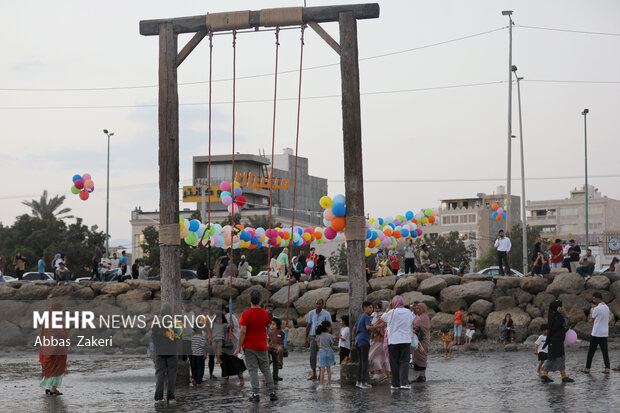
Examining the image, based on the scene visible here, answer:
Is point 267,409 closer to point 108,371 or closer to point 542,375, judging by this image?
point 542,375

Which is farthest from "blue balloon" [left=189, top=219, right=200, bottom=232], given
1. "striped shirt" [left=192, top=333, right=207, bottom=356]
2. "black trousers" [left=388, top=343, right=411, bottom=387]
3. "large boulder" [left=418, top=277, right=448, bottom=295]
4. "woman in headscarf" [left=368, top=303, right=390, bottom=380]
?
"black trousers" [left=388, top=343, right=411, bottom=387]

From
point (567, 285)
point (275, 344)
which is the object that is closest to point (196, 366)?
point (275, 344)

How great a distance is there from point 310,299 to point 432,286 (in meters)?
4.62

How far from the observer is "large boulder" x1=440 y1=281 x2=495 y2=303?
3075 cm

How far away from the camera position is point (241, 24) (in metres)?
16.3

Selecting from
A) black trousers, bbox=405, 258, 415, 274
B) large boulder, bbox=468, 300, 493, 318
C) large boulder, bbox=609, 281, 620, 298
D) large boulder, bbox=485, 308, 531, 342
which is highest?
black trousers, bbox=405, 258, 415, 274

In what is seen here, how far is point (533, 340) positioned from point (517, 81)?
3032cm

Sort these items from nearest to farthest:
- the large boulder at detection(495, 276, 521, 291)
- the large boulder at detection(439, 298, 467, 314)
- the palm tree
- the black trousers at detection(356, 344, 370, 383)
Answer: the black trousers at detection(356, 344, 370, 383) → the large boulder at detection(439, 298, 467, 314) → the large boulder at detection(495, 276, 521, 291) → the palm tree

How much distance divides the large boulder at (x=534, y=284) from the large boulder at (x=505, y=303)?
687 mm

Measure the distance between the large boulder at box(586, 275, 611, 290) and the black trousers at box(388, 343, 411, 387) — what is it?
16.2 m

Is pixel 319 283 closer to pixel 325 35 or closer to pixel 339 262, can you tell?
pixel 325 35

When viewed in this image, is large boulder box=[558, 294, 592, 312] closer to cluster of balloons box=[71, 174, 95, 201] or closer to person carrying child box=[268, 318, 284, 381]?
person carrying child box=[268, 318, 284, 381]

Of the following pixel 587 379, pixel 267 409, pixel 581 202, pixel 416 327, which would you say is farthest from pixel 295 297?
pixel 581 202

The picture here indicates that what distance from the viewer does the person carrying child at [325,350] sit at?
16781 mm
